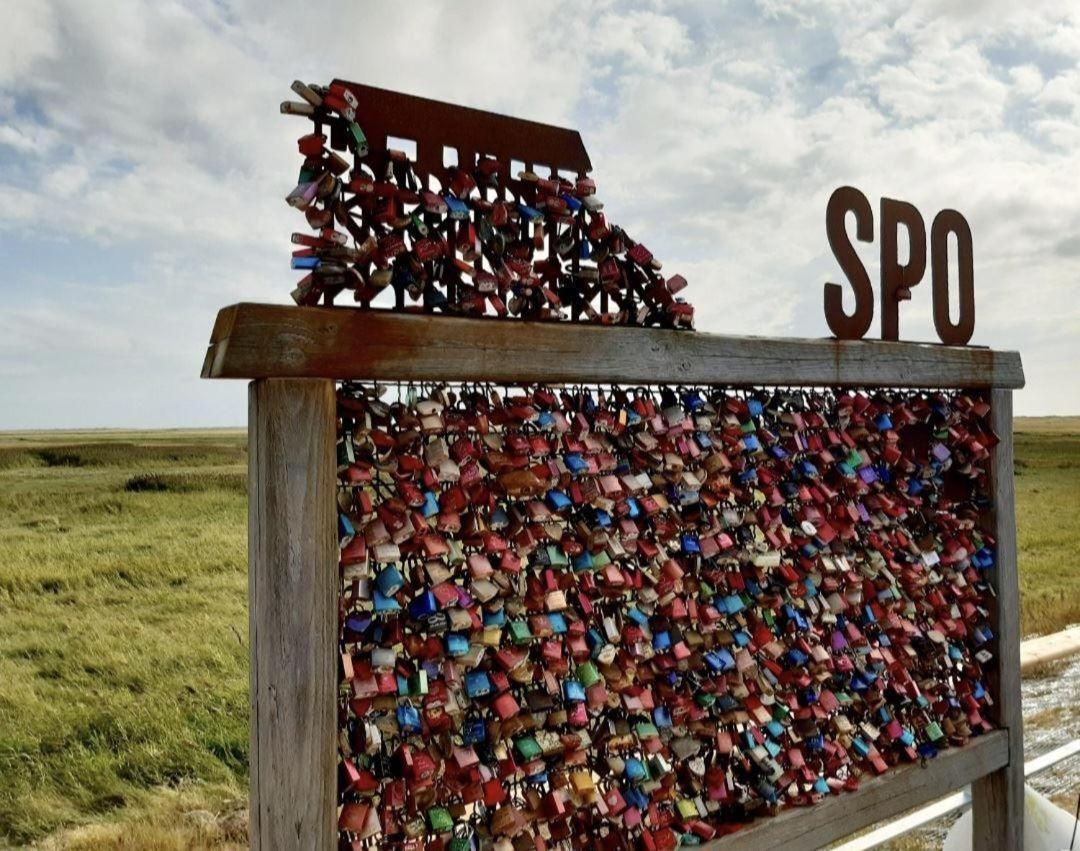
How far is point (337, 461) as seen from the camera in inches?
61.9

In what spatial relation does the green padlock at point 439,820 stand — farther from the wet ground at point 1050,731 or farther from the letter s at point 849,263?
the wet ground at point 1050,731

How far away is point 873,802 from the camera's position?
242 centimetres

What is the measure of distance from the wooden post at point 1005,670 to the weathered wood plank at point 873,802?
3.4 inches

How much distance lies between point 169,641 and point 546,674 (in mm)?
3807

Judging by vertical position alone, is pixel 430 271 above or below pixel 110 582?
above

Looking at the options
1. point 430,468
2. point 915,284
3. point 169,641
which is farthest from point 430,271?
point 169,641

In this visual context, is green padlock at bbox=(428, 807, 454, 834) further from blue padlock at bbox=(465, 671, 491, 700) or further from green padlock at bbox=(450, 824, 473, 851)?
blue padlock at bbox=(465, 671, 491, 700)

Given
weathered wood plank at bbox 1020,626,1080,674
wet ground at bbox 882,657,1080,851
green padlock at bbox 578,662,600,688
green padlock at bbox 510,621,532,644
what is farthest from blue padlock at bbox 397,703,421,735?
weathered wood plank at bbox 1020,626,1080,674

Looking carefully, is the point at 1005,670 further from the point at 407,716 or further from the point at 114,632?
the point at 114,632

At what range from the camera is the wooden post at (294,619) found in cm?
150

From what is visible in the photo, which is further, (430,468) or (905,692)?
(905,692)

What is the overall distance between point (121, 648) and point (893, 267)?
4366 millimetres

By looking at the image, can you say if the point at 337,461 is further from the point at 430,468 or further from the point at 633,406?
the point at 633,406

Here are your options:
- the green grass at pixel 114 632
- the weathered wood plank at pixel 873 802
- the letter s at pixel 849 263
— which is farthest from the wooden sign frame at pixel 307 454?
the green grass at pixel 114 632
